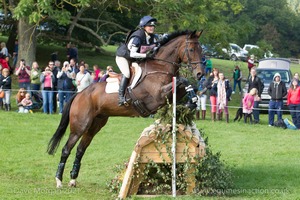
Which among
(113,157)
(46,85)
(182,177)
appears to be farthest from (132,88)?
(46,85)

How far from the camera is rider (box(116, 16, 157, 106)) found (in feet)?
36.6

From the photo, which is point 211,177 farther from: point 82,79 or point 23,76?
point 23,76

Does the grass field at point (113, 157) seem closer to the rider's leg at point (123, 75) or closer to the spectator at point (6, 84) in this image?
the spectator at point (6, 84)

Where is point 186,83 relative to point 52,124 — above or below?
above

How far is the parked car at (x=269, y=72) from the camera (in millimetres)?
25219

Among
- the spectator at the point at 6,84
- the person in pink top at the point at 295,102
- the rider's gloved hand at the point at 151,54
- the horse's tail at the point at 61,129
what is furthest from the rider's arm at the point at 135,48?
the spectator at the point at 6,84

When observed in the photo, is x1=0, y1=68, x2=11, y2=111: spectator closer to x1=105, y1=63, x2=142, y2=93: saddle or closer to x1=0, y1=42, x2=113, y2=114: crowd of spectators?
x1=0, y1=42, x2=113, y2=114: crowd of spectators

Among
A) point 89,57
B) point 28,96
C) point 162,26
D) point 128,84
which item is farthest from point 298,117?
point 89,57

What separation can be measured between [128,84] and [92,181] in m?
2.43

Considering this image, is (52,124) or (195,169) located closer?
(195,169)

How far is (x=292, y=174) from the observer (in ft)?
41.4

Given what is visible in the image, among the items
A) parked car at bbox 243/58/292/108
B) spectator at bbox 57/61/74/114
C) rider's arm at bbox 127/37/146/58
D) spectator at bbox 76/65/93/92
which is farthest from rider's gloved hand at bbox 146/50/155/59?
parked car at bbox 243/58/292/108

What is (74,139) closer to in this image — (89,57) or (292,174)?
(292,174)

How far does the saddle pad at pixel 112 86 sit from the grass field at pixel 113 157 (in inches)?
73.5
